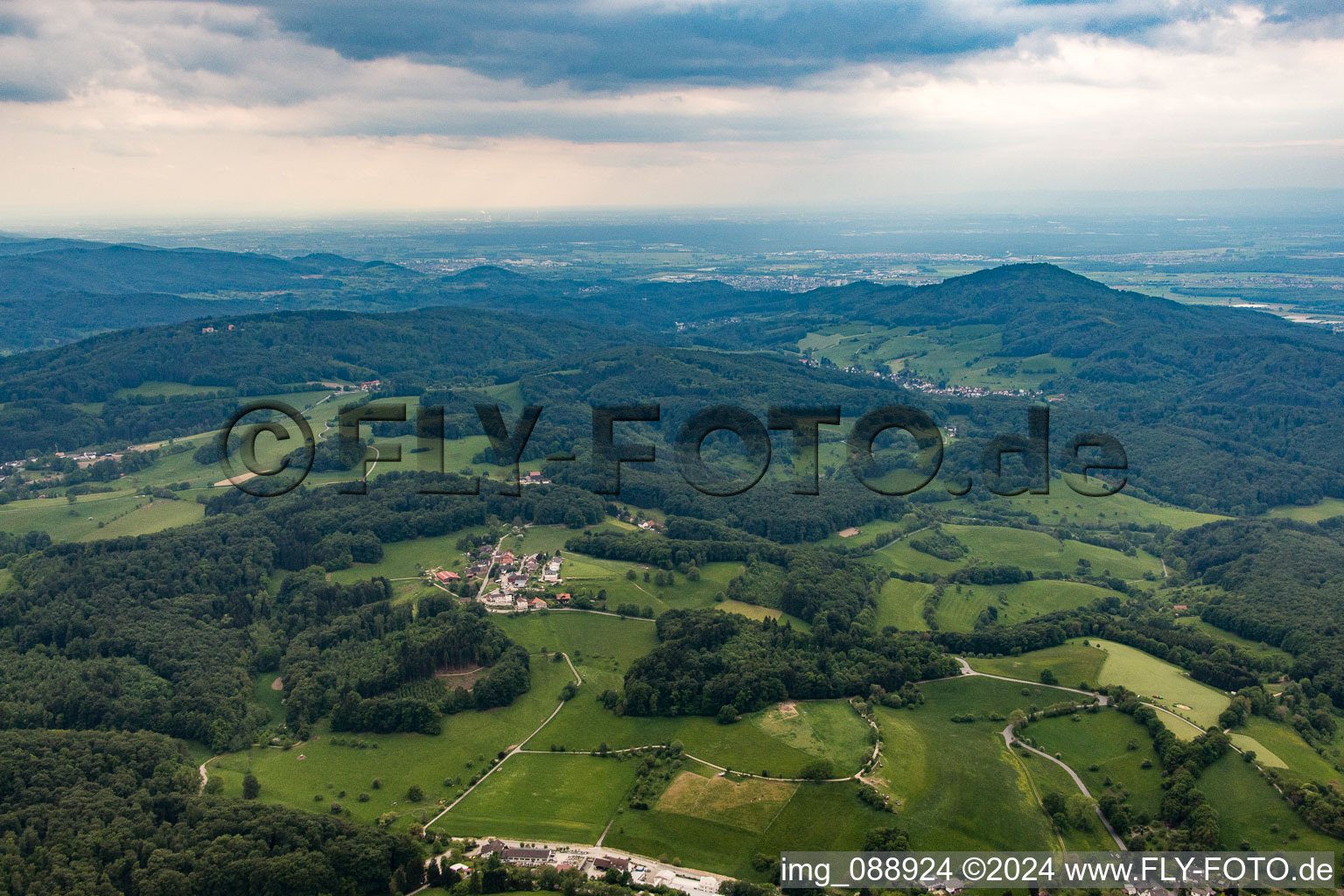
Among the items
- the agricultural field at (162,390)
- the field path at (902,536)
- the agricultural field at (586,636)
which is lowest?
the field path at (902,536)

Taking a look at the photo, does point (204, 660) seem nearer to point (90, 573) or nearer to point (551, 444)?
point (90, 573)

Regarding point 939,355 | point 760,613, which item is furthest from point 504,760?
point 939,355

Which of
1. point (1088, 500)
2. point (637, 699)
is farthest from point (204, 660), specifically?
point (1088, 500)

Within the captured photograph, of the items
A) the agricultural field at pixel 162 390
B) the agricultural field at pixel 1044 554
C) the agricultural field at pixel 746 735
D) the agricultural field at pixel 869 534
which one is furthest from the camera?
the agricultural field at pixel 162 390

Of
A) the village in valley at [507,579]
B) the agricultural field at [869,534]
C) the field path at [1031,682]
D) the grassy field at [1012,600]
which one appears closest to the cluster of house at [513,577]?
the village in valley at [507,579]

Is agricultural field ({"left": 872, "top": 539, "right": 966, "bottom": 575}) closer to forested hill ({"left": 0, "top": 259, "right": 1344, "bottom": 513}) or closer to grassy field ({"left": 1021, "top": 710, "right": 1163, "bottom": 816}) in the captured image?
grassy field ({"left": 1021, "top": 710, "right": 1163, "bottom": 816})

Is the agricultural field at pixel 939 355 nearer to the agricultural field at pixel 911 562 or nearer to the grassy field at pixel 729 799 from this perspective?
the agricultural field at pixel 911 562

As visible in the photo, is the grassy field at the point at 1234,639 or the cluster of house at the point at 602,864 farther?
the grassy field at the point at 1234,639
